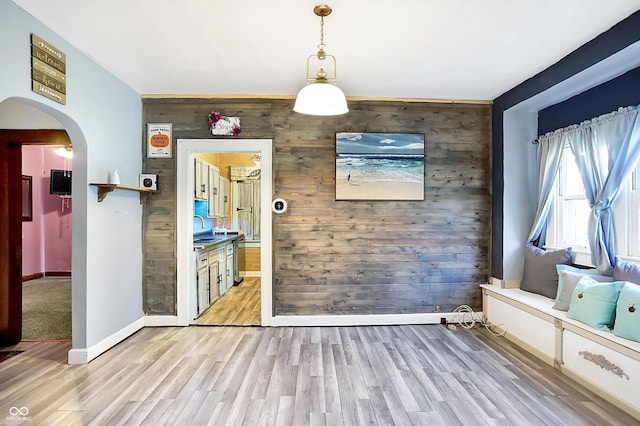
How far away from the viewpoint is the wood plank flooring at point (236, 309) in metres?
4.13

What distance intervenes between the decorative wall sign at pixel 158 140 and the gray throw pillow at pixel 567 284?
14.2ft

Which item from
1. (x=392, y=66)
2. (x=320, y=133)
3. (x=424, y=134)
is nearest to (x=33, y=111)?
(x=320, y=133)

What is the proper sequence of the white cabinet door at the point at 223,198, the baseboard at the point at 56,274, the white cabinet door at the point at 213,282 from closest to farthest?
the white cabinet door at the point at 213,282, the white cabinet door at the point at 223,198, the baseboard at the point at 56,274

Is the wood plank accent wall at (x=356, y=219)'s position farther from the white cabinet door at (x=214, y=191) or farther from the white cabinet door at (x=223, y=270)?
the white cabinet door at (x=214, y=191)

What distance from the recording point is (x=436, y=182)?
4.08m

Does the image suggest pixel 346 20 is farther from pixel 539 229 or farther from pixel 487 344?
pixel 487 344

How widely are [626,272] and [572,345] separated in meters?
0.73

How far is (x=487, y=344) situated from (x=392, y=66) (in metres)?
2.94

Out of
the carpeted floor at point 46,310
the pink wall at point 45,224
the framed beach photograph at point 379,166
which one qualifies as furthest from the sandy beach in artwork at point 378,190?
the pink wall at point 45,224

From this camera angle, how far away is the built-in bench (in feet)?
7.48

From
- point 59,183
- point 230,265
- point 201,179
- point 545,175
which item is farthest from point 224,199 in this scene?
point 545,175

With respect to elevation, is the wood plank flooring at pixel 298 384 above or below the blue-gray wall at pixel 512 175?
below

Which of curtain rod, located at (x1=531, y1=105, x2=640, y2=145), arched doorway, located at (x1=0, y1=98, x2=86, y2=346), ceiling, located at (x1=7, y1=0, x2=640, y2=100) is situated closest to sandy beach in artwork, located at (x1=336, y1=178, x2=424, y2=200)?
ceiling, located at (x1=7, y1=0, x2=640, y2=100)

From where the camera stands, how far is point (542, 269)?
352 centimetres
